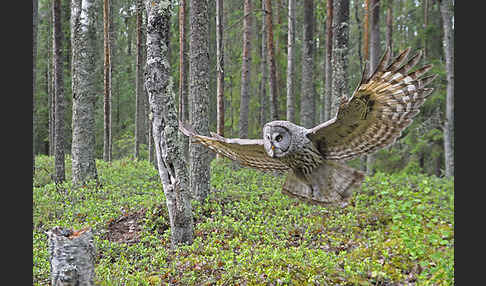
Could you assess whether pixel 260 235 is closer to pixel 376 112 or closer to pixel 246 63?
pixel 376 112

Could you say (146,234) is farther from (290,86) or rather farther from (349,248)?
(290,86)

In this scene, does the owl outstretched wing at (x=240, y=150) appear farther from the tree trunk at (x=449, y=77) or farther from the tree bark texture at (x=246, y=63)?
the tree trunk at (x=449, y=77)

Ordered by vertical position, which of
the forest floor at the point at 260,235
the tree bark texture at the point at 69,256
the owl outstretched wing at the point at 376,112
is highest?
the owl outstretched wing at the point at 376,112

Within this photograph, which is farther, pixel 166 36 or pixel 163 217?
pixel 163 217

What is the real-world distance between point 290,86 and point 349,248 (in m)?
6.24

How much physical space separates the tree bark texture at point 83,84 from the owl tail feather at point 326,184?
26.6ft

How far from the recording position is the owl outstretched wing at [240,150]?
396 centimetres

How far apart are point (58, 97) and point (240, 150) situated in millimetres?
8405

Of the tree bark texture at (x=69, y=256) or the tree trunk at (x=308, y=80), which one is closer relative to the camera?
the tree bark texture at (x=69, y=256)

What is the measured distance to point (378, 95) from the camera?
132 inches

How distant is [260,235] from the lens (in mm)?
7395

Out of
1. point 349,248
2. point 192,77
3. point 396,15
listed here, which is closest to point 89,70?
point 192,77

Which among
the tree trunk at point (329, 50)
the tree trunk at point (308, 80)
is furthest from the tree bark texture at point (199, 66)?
the tree trunk at point (329, 50)

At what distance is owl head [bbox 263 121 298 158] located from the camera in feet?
11.6
